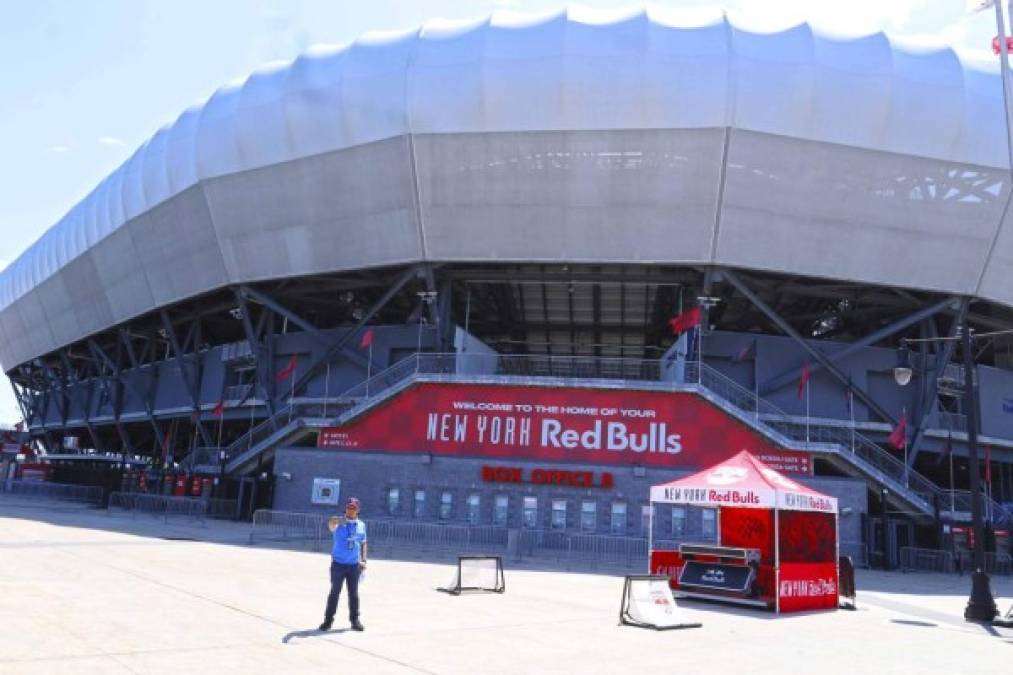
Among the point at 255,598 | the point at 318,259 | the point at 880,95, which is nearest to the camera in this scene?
the point at 255,598

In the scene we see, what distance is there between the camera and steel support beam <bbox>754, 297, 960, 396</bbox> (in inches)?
1389

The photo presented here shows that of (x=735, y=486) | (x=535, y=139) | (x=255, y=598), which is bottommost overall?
(x=255, y=598)

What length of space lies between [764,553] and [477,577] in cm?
612

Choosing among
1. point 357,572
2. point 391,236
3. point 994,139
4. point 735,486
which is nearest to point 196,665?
point 357,572

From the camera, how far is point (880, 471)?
32.2m

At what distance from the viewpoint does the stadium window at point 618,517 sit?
31.8m

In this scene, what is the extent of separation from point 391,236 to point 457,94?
22.6 feet

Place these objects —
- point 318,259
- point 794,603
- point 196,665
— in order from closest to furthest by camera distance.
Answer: point 196,665
point 794,603
point 318,259

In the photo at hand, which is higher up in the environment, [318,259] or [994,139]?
[994,139]

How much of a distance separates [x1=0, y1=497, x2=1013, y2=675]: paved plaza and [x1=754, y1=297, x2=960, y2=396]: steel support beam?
1771 cm

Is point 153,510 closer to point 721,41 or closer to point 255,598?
point 255,598

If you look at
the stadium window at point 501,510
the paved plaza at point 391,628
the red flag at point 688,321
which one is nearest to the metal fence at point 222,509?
the stadium window at point 501,510

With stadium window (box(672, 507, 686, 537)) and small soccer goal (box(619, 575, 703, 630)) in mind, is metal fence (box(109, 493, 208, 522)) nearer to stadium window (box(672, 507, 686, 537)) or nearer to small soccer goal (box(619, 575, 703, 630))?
stadium window (box(672, 507, 686, 537))

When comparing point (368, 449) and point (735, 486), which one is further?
point (368, 449)
